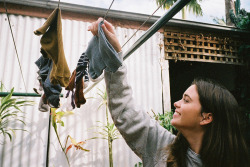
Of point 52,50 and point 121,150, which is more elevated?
point 52,50

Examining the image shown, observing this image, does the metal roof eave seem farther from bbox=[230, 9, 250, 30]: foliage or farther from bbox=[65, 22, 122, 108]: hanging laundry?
bbox=[65, 22, 122, 108]: hanging laundry

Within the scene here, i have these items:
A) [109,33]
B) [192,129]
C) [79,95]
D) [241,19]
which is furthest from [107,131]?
[241,19]

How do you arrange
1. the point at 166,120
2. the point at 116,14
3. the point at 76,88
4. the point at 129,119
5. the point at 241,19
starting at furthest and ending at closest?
the point at 241,19 → the point at 116,14 → the point at 166,120 → the point at 76,88 → the point at 129,119

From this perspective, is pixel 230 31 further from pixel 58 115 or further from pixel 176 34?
pixel 58 115

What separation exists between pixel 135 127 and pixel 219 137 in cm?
49

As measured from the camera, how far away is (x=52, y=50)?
117 centimetres

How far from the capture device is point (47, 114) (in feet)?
12.3

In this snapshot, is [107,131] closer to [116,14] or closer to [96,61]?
[116,14]

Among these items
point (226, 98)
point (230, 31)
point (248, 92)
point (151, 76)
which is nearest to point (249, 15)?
point (230, 31)

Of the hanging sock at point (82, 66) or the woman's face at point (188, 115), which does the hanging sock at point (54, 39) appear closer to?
the hanging sock at point (82, 66)

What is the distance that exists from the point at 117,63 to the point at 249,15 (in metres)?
5.37

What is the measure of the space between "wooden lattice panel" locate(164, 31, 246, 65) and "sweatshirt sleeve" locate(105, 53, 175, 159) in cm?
365

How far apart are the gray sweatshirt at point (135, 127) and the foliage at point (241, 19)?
5.16 meters

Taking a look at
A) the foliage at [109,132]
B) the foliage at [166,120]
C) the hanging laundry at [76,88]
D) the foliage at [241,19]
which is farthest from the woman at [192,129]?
the foliage at [241,19]
